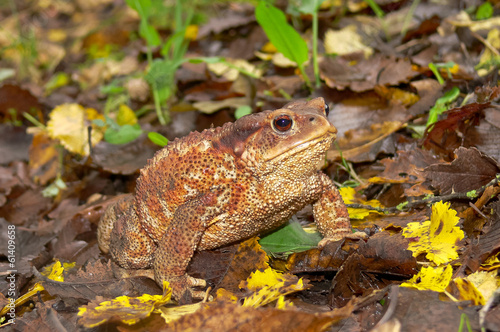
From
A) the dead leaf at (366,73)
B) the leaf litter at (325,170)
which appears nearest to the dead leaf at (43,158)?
the leaf litter at (325,170)

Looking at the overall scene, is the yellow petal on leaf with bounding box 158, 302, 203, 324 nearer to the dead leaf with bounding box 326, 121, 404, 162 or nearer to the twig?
the twig

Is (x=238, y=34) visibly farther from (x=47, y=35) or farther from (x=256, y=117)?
(x=47, y=35)

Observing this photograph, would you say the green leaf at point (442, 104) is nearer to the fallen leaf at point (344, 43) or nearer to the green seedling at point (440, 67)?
the green seedling at point (440, 67)

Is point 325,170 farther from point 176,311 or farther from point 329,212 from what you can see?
point 176,311

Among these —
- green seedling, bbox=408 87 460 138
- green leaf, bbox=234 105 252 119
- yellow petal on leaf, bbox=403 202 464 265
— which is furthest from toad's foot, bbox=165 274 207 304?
green seedling, bbox=408 87 460 138

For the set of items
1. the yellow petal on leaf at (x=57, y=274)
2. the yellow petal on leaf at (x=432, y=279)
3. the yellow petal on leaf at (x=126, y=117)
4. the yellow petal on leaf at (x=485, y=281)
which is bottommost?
the yellow petal on leaf at (x=485, y=281)

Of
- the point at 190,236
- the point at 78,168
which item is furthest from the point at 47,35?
the point at 190,236
